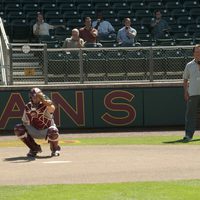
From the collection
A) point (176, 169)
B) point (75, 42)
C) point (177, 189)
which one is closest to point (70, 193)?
point (177, 189)

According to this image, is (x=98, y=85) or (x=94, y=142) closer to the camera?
(x=94, y=142)

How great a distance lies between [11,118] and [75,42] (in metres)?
2.58

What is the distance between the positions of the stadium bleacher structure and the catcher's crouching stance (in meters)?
10.2

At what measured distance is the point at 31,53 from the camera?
54.1 feet

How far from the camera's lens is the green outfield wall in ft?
54.5

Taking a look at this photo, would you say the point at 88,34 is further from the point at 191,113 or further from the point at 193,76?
the point at 191,113

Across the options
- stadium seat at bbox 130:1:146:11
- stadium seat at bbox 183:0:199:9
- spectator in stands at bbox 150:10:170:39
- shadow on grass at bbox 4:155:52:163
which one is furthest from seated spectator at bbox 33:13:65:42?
shadow on grass at bbox 4:155:52:163

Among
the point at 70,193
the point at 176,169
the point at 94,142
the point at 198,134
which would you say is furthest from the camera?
the point at 198,134

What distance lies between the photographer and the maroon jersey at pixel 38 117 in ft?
39.3

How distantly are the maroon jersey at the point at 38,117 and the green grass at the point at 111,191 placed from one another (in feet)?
10.3

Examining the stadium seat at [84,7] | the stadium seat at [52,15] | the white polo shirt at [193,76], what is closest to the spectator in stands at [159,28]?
the stadium seat at [84,7]

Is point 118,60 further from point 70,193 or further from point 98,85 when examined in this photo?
point 70,193

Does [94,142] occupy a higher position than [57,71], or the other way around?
[57,71]

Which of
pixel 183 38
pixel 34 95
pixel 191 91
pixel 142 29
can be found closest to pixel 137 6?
pixel 142 29
